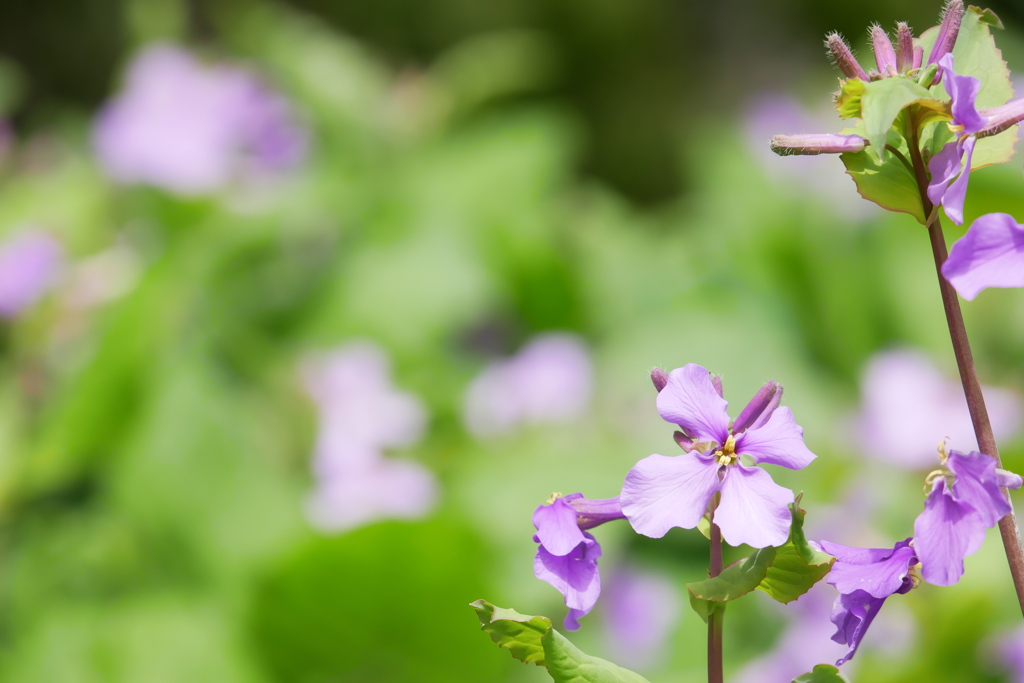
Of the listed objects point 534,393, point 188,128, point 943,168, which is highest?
point 188,128

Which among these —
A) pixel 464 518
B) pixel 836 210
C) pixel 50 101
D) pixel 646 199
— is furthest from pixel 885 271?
pixel 50 101

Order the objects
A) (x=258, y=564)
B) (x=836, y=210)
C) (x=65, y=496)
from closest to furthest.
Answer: (x=258, y=564) → (x=65, y=496) → (x=836, y=210)

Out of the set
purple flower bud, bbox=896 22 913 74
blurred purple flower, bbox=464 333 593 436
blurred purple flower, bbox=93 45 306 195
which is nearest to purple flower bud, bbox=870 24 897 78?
purple flower bud, bbox=896 22 913 74

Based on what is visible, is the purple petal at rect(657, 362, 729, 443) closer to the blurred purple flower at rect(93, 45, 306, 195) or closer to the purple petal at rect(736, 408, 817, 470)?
the purple petal at rect(736, 408, 817, 470)

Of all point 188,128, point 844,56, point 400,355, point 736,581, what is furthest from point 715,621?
point 188,128

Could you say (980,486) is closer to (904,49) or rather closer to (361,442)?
(904,49)

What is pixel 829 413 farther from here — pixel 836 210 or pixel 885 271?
pixel 836 210
